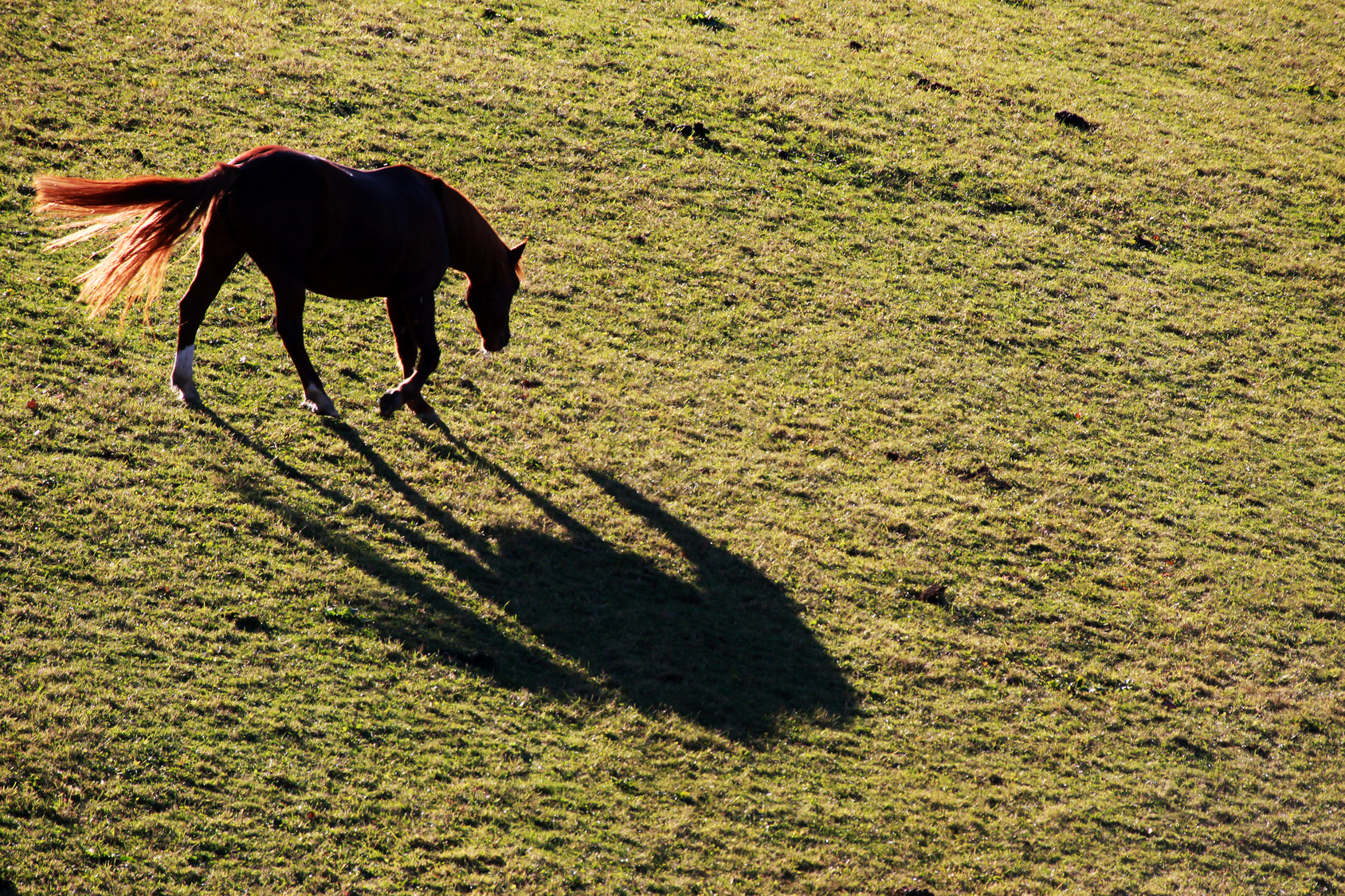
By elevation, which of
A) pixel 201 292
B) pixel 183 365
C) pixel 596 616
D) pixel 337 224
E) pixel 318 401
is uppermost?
pixel 337 224

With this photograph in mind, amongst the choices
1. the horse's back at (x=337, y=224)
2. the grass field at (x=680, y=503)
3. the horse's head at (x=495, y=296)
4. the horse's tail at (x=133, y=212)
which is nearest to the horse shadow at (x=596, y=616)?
the grass field at (x=680, y=503)

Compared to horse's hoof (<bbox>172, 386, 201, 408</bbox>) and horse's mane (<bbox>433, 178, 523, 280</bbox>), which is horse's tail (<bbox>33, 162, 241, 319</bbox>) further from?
horse's mane (<bbox>433, 178, 523, 280</bbox>)

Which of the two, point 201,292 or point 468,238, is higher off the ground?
point 468,238

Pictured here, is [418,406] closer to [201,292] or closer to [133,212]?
[201,292]

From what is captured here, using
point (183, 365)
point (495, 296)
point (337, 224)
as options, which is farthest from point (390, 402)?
point (183, 365)

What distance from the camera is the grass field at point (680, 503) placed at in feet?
22.5

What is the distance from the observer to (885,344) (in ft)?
43.8

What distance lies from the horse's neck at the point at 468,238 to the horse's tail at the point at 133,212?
2064 millimetres

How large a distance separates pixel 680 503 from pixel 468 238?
3.46 m

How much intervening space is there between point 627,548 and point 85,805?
4756mm

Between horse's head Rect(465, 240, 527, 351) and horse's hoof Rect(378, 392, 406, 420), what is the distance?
1.34 m

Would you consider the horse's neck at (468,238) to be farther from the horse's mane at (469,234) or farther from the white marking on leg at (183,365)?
the white marking on leg at (183,365)

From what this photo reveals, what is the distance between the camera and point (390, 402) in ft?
32.5

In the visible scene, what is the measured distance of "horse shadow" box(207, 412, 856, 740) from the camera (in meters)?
7.95
